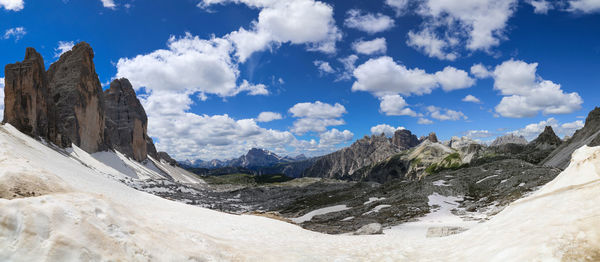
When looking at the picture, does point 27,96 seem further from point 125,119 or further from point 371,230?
point 371,230

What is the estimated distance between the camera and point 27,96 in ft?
235

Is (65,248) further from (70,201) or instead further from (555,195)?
(555,195)

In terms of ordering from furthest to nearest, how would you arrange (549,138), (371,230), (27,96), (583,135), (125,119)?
1. (125,119)
2. (549,138)
3. (583,135)
4. (27,96)
5. (371,230)

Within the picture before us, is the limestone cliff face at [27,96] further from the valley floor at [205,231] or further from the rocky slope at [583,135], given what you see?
the rocky slope at [583,135]

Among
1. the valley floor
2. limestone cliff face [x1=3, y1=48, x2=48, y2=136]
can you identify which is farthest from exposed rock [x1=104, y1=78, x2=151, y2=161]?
the valley floor

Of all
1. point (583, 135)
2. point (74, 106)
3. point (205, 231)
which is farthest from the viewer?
point (74, 106)

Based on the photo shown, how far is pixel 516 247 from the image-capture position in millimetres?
7395

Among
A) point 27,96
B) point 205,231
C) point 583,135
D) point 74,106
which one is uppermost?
point 74,106

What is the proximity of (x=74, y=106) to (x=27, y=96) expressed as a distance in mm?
30820

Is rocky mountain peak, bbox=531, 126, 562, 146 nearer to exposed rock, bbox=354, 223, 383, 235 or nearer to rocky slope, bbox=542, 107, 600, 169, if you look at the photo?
rocky slope, bbox=542, 107, 600, 169

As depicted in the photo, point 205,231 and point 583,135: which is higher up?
point 583,135

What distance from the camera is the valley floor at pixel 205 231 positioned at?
6312 millimetres

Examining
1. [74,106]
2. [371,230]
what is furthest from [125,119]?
[371,230]

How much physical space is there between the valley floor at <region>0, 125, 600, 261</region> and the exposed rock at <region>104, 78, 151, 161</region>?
151953 mm
